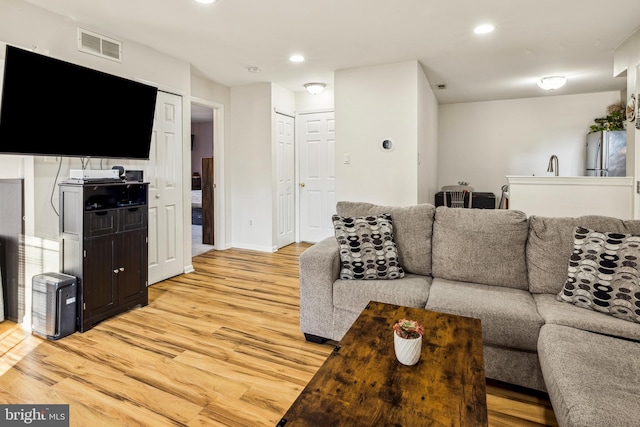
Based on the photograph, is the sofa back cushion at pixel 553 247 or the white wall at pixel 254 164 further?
the white wall at pixel 254 164

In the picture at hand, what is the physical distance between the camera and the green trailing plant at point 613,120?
205 inches

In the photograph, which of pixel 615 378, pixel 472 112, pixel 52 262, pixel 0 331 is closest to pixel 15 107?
pixel 52 262

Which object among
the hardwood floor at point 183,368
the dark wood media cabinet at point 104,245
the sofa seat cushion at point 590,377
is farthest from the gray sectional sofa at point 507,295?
the dark wood media cabinet at point 104,245

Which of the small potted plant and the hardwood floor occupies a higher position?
the small potted plant

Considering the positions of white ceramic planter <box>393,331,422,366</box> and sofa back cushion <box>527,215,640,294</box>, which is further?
sofa back cushion <box>527,215,640,294</box>

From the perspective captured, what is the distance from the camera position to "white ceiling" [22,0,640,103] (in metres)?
2.88

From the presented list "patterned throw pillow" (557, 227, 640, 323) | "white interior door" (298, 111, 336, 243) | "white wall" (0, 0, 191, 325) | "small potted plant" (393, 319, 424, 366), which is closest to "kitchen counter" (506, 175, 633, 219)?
"patterned throw pillow" (557, 227, 640, 323)

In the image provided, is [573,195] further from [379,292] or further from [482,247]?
[379,292]

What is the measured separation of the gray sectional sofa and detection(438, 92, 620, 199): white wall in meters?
4.83

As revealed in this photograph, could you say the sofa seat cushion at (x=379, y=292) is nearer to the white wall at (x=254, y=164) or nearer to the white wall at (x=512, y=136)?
the white wall at (x=254, y=164)

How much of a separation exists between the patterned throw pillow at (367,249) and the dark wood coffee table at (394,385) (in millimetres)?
811

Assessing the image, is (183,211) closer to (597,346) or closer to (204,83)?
(204,83)

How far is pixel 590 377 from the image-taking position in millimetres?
1338

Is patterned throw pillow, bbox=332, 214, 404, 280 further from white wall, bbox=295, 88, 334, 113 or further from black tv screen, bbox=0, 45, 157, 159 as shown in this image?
white wall, bbox=295, 88, 334, 113
